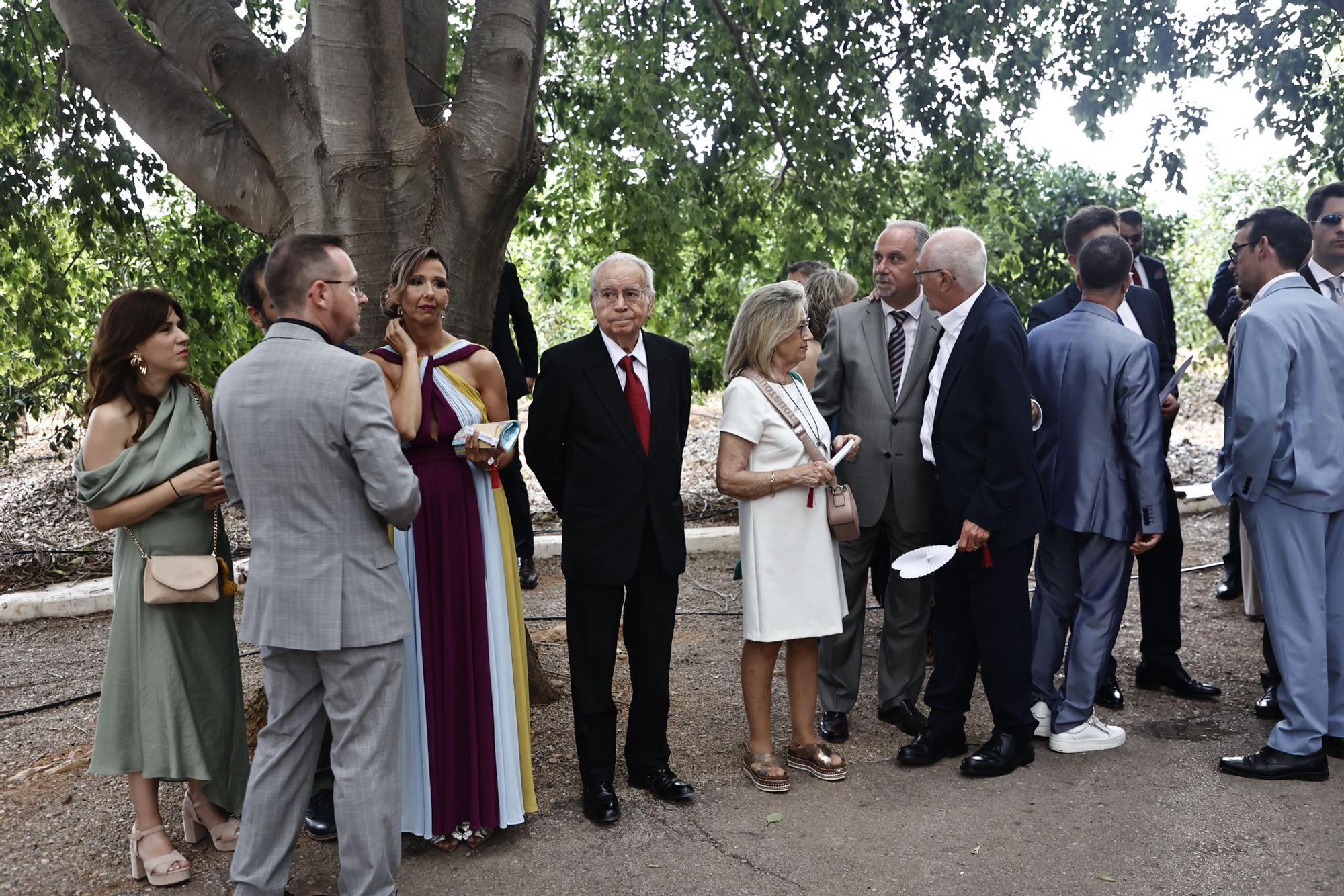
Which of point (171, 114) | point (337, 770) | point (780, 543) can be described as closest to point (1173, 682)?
point (780, 543)

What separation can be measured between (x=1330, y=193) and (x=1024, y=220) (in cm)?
590

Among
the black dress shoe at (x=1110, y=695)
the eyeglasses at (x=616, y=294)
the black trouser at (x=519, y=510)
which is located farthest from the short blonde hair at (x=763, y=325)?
the black trouser at (x=519, y=510)

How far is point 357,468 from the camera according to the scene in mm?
3289

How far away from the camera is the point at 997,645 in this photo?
462cm

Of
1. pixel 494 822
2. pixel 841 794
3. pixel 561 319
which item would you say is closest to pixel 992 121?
pixel 841 794

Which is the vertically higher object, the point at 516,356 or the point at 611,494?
the point at 516,356

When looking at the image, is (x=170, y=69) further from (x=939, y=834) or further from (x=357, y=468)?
(x=939, y=834)

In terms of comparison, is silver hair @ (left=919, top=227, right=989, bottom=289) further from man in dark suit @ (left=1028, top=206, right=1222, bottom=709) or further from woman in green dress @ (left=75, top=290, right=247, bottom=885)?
woman in green dress @ (left=75, top=290, right=247, bottom=885)

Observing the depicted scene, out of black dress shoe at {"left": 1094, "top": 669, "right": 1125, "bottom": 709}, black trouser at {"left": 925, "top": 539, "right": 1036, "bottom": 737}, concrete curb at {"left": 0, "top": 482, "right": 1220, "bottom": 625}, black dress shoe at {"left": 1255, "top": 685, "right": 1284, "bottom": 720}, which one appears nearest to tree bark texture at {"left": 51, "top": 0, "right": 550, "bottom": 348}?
black trouser at {"left": 925, "top": 539, "right": 1036, "bottom": 737}

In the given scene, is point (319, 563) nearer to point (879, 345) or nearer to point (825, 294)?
point (879, 345)

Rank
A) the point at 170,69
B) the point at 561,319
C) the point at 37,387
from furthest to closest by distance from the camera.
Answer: the point at 561,319
the point at 37,387
the point at 170,69

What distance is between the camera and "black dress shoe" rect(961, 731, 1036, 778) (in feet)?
15.0

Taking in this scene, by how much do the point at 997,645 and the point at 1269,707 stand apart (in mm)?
1555

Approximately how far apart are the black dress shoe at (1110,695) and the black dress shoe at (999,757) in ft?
2.97
